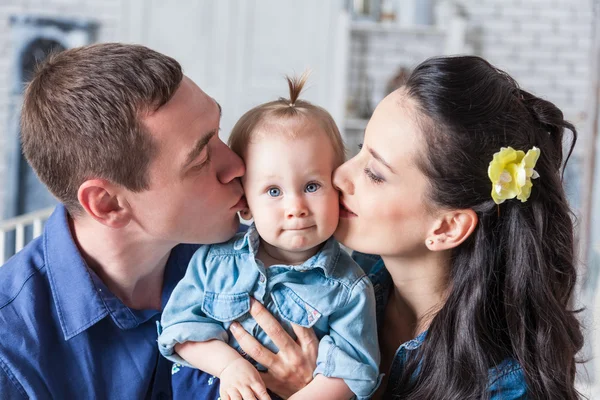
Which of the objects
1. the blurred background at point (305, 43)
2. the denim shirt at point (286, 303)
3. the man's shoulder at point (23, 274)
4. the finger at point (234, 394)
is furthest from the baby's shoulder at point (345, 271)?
the blurred background at point (305, 43)

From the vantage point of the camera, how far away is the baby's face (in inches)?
62.7

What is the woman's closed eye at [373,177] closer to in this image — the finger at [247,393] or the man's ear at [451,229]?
the man's ear at [451,229]

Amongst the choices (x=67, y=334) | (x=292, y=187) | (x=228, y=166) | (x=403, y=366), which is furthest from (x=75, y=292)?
(x=403, y=366)

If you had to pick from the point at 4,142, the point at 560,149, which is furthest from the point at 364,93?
the point at 560,149

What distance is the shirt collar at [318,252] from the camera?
64.6 inches

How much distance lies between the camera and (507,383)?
1.68 metres

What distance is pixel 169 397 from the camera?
1.82 metres

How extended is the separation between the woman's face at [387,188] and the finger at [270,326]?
0.82 ft

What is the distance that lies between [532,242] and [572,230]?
16 centimetres

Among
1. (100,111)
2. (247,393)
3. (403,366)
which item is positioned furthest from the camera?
(403,366)

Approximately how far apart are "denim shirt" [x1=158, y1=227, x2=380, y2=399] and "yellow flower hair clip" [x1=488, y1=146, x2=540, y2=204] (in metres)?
0.37

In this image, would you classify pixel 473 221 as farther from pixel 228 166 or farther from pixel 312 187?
pixel 228 166

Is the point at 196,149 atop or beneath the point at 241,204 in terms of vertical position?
atop

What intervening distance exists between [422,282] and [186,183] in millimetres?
626
